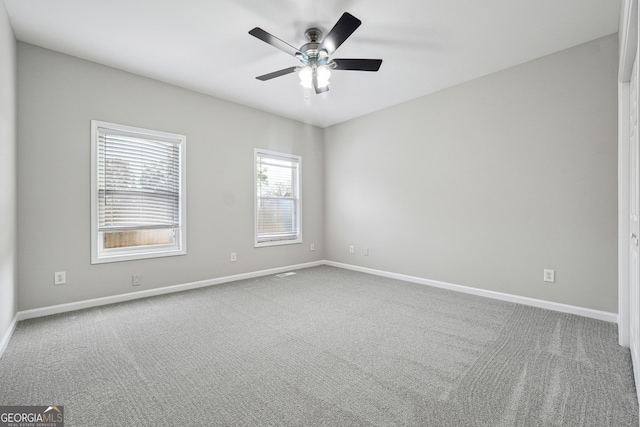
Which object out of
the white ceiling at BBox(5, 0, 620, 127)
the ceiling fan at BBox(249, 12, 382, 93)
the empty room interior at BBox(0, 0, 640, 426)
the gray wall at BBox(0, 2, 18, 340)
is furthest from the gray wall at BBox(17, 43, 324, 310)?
the ceiling fan at BBox(249, 12, 382, 93)

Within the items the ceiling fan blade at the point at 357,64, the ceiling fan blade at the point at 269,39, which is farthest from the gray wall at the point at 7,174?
the ceiling fan blade at the point at 357,64

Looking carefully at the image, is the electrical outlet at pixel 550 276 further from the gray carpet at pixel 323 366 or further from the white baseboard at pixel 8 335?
the white baseboard at pixel 8 335

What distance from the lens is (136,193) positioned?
139 inches

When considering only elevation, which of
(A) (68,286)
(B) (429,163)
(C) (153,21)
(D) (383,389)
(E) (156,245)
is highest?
(C) (153,21)

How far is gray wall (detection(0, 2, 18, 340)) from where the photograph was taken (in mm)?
2232

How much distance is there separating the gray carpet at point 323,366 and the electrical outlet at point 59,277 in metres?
0.34

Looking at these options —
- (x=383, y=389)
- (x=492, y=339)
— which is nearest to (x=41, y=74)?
(x=383, y=389)

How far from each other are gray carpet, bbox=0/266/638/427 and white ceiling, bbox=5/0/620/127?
106 inches

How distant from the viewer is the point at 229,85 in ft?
12.5

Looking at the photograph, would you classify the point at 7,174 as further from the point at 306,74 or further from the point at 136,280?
the point at 306,74

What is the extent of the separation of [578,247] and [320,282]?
2982 mm

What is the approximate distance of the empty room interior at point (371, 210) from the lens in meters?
1.76

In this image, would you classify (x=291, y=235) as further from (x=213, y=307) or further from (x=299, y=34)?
(x=299, y=34)

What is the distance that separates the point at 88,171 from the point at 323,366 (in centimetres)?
316
